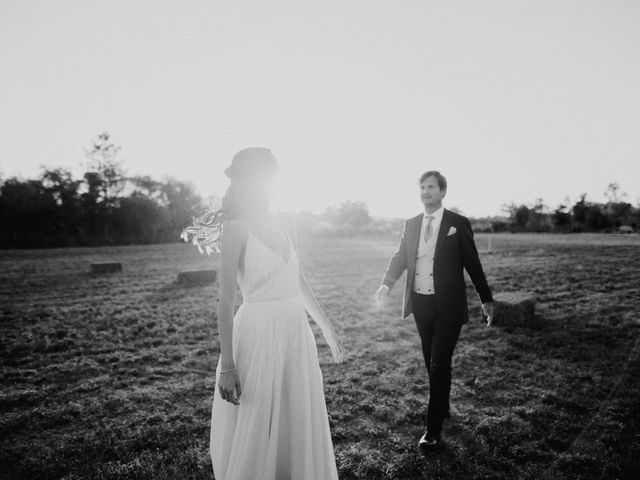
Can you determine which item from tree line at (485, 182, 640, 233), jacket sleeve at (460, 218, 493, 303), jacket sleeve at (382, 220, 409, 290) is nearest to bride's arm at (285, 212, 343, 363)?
jacket sleeve at (382, 220, 409, 290)

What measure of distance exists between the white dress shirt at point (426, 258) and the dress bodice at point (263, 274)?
1845 millimetres

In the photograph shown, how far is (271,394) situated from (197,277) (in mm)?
11980

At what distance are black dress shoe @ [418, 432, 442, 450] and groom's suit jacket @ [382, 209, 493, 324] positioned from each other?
121 cm

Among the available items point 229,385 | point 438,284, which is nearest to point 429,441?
point 438,284

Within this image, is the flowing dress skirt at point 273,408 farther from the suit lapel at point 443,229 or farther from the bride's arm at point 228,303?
the suit lapel at point 443,229

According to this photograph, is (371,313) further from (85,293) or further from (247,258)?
(85,293)

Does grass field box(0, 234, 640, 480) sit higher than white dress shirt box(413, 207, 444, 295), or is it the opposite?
Result: white dress shirt box(413, 207, 444, 295)

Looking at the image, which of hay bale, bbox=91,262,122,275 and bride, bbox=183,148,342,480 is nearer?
bride, bbox=183,148,342,480

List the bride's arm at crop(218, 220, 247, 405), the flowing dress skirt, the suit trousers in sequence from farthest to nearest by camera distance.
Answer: the suit trousers
the flowing dress skirt
the bride's arm at crop(218, 220, 247, 405)

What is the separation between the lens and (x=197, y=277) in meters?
13.6

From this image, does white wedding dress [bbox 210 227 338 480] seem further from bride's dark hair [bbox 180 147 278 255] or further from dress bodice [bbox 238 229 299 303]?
bride's dark hair [bbox 180 147 278 255]

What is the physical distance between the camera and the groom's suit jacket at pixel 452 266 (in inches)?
145

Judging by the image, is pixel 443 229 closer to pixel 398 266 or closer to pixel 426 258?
pixel 426 258

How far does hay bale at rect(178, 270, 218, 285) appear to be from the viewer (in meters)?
13.4
